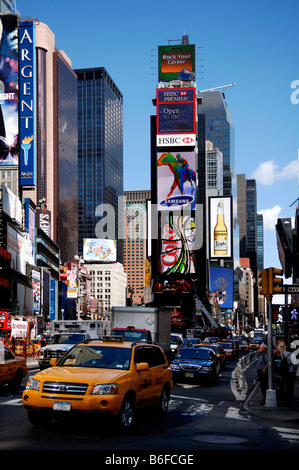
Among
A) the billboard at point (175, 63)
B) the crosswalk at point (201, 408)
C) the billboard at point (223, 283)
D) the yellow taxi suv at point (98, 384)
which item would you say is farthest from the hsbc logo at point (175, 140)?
the yellow taxi suv at point (98, 384)

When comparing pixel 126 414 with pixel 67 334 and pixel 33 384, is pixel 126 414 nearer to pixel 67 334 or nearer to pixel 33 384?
pixel 33 384

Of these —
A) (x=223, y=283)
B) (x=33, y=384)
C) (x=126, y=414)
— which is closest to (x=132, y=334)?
(x=126, y=414)

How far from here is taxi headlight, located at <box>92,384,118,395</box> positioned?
1140 centimetres

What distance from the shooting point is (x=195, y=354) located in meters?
26.2

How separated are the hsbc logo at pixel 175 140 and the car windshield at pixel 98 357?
11136 centimetres

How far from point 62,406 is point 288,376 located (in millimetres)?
8935

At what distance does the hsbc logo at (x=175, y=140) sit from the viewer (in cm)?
12312

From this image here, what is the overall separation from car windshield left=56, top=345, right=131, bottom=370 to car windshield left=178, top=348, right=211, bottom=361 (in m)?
12.9

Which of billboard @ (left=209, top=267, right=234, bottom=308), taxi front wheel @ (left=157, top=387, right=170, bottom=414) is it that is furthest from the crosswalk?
billboard @ (left=209, top=267, right=234, bottom=308)

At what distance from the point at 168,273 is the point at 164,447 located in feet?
372

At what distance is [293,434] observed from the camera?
12.6 metres

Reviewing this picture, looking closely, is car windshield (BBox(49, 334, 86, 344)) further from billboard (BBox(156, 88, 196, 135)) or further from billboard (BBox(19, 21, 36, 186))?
billboard (BBox(156, 88, 196, 135))
